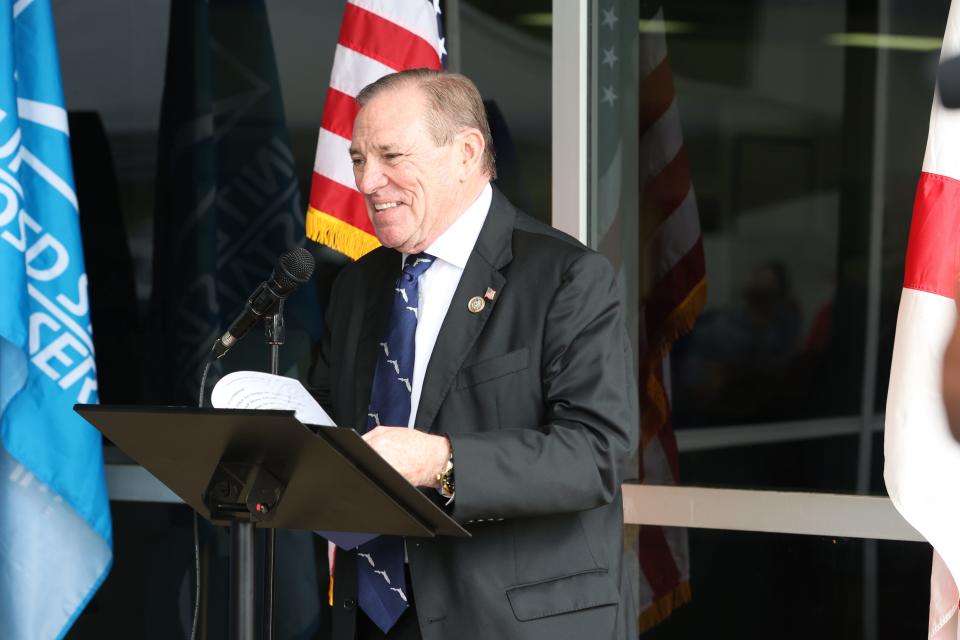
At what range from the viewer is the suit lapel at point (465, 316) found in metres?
1.68

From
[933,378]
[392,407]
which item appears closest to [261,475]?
[392,407]

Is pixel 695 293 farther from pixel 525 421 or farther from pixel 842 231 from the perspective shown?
pixel 525 421

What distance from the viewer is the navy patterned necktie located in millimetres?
1701

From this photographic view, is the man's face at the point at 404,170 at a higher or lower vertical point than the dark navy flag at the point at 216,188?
higher

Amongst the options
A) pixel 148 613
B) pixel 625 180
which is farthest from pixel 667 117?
pixel 148 613

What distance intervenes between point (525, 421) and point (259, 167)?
7.04 ft

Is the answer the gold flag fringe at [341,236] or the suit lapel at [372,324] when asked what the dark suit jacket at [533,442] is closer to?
the suit lapel at [372,324]

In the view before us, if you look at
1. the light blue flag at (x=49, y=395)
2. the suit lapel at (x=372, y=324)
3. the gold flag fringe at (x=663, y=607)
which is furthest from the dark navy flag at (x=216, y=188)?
the suit lapel at (x=372, y=324)

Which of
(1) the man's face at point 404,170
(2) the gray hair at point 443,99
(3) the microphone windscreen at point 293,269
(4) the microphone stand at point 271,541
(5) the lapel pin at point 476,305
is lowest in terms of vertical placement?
(4) the microphone stand at point 271,541

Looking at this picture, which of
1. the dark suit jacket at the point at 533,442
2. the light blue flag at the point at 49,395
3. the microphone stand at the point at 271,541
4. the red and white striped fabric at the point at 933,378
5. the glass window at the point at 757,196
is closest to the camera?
the dark suit jacket at the point at 533,442

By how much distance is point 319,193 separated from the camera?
8.94ft

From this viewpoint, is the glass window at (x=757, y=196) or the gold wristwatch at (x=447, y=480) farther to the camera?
the glass window at (x=757, y=196)

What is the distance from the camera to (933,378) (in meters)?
1.97

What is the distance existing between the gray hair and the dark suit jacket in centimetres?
18
